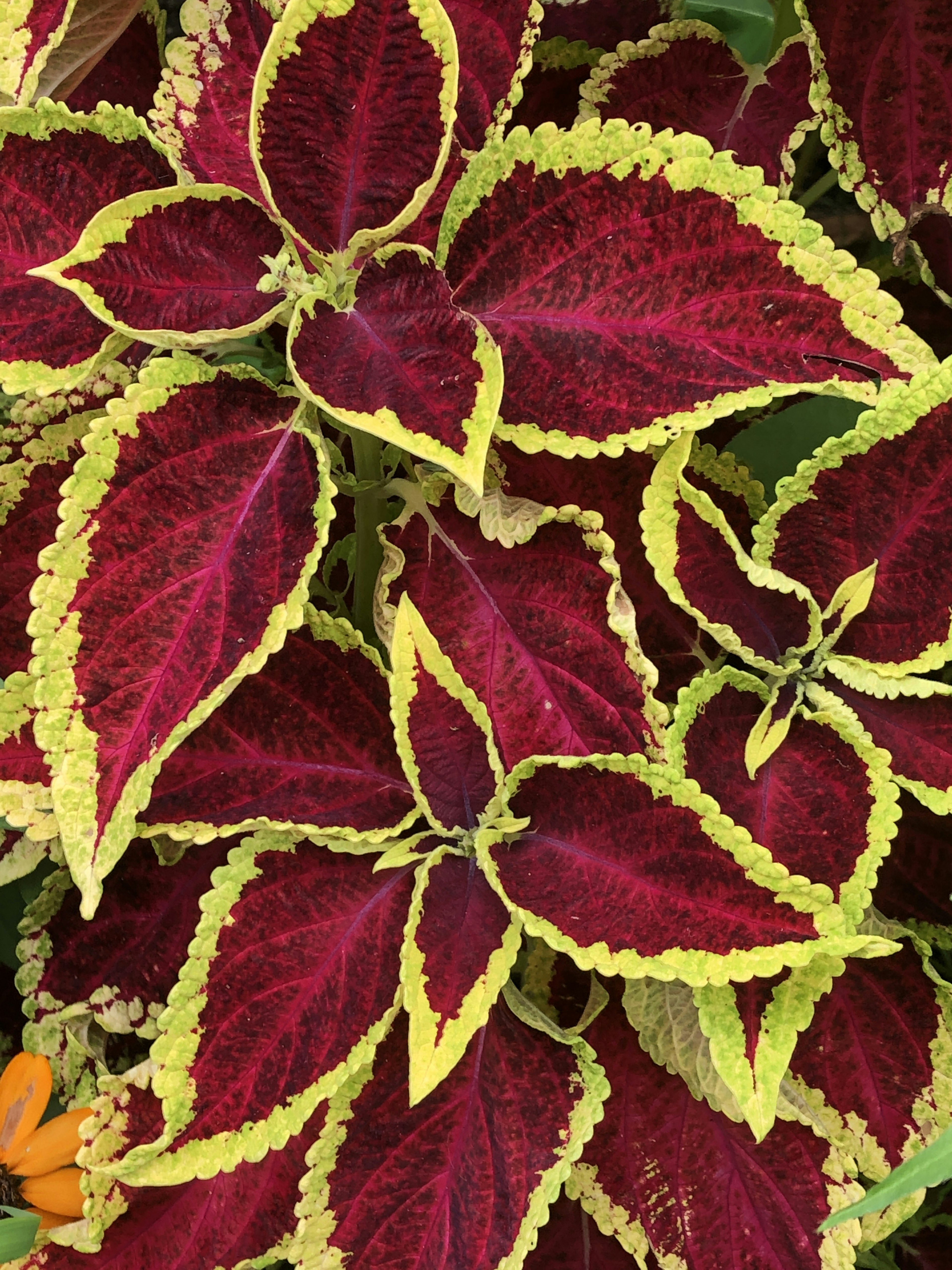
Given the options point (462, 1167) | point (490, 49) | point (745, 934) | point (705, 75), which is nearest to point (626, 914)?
point (745, 934)

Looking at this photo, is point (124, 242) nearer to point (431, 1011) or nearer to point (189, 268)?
point (189, 268)

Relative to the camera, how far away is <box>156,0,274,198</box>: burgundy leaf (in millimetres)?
597

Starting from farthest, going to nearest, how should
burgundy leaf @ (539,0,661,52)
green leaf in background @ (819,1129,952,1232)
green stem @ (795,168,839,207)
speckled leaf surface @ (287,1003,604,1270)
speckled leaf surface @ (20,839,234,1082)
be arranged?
green stem @ (795,168,839,207), burgundy leaf @ (539,0,661,52), speckled leaf surface @ (20,839,234,1082), speckled leaf surface @ (287,1003,604,1270), green leaf in background @ (819,1129,952,1232)

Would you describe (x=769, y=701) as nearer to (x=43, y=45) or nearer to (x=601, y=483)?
(x=601, y=483)

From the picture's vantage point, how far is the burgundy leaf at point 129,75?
28.6 inches

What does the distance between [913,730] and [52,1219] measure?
1.84 ft

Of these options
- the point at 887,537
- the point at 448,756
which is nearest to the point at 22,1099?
the point at 448,756

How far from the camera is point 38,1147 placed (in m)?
0.67

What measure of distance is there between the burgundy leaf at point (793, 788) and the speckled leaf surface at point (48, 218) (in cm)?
36

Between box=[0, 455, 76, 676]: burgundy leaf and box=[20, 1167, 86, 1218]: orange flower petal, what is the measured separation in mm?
295

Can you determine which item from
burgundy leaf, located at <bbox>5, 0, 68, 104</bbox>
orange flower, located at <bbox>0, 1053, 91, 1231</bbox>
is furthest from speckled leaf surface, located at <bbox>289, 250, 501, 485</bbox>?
orange flower, located at <bbox>0, 1053, 91, 1231</bbox>

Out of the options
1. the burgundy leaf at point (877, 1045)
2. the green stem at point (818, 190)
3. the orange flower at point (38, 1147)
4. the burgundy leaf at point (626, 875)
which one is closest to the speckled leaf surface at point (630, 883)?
the burgundy leaf at point (626, 875)

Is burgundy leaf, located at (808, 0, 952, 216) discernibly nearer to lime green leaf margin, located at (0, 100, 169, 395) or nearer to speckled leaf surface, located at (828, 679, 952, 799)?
speckled leaf surface, located at (828, 679, 952, 799)

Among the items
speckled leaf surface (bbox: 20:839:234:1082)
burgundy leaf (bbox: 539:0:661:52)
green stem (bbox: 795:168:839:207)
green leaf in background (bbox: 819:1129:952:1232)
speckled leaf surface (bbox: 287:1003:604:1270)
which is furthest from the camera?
green stem (bbox: 795:168:839:207)
